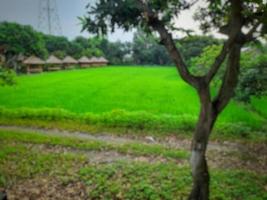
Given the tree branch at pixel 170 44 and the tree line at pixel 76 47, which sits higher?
the tree line at pixel 76 47

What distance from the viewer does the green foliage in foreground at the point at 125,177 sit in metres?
6.20

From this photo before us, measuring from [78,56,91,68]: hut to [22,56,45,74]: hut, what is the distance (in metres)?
14.3

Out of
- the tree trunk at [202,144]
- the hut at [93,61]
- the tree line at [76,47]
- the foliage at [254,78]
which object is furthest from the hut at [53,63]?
the tree trunk at [202,144]

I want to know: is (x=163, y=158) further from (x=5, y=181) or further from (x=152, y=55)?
(x=152, y=55)

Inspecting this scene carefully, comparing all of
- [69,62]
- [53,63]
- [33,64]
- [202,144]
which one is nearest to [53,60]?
[53,63]

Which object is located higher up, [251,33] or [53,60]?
[53,60]

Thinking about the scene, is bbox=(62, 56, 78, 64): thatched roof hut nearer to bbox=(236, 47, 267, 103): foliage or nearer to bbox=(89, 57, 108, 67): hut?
bbox=(89, 57, 108, 67): hut

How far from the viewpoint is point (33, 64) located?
52.5 metres

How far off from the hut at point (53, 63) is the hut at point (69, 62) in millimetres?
1703

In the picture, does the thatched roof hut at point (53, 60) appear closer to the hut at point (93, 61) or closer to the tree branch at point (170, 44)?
the hut at point (93, 61)

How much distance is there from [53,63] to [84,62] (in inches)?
443

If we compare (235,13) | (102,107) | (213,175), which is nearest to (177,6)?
(235,13)

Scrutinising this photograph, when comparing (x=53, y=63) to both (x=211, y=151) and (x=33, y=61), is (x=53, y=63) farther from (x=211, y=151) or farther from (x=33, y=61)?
(x=211, y=151)

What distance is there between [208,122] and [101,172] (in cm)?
312
